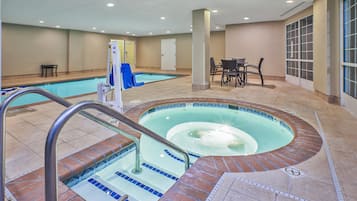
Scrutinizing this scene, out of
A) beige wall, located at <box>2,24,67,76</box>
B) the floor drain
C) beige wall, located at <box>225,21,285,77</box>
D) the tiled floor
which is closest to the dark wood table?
beige wall, located at <box>2,24,67,76</box>

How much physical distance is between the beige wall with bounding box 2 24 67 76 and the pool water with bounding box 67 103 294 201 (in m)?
8.61

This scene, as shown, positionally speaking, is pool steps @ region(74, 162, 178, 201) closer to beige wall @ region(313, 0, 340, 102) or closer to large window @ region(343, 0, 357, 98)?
large window @ region(343, 0, 357, 98)

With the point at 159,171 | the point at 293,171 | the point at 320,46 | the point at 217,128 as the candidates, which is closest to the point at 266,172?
the point at 293,171

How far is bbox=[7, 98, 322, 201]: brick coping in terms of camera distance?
162 centimetres

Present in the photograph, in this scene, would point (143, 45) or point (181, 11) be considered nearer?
point (181, 11)

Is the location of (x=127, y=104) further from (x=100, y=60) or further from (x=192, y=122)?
(x=100, y=60)

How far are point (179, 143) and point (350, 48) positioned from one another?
11.8 feet

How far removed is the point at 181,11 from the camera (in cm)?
677

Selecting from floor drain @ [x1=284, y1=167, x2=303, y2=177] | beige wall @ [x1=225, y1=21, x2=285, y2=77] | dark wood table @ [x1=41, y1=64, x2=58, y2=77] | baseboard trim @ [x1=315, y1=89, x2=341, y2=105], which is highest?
beige wall @ [x1=225, y1=21, x2=285, y2=77]

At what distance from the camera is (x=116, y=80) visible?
3621 mm

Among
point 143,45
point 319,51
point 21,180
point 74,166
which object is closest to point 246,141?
point 74,166

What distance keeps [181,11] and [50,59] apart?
759 centimetres

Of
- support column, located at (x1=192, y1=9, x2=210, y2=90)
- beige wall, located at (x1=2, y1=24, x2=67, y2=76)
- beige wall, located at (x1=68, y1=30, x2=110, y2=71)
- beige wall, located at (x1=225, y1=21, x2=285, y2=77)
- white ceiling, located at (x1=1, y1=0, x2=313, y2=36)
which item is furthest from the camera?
beige wall, located at (x1=68, y1=30, x2=110, y2=71)

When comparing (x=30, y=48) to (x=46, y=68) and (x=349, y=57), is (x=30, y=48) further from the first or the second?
(x=349, y=57)
